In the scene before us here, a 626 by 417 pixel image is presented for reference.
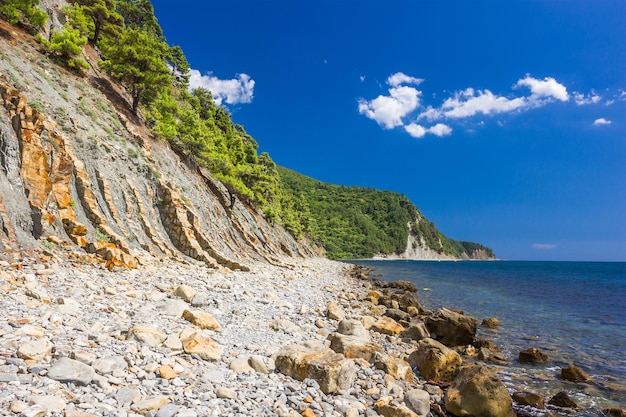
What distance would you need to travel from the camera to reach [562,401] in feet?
30.3

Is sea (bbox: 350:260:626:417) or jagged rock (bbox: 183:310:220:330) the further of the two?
sea (bbox: 350:260:626:417)

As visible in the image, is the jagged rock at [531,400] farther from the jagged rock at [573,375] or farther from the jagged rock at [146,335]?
the jagged rock at [146,335]

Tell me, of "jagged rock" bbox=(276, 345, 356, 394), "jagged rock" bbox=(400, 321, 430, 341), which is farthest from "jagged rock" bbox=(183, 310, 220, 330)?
"jagged rock" bbox=(400, 321, 430, 341)

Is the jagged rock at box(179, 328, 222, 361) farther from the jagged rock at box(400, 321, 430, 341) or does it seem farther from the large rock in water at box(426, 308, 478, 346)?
the large rock in water at box(426, 308, 478, 346)

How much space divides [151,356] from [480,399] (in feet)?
24.1

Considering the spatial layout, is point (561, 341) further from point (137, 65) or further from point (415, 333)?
point (137, 65)

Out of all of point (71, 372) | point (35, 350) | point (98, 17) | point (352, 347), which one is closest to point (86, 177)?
point (35, 350)

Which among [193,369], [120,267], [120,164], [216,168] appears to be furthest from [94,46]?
[193,369]

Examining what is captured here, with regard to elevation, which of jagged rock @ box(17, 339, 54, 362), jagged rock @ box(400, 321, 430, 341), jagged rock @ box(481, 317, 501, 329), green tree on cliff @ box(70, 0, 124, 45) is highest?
green tree on cliff @ box(70, 0, 124, 45)

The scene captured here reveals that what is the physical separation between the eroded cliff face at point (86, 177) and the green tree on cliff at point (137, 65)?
1898 mm

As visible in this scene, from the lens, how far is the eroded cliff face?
12828 mm

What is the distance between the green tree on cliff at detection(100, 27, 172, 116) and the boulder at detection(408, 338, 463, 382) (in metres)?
31.5

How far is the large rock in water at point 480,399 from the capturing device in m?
7.76

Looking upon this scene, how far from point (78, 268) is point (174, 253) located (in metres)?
8.32
